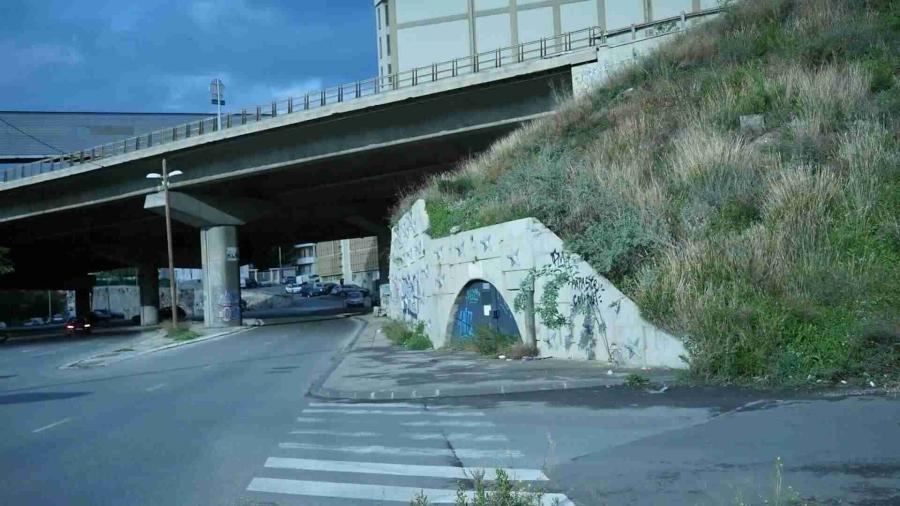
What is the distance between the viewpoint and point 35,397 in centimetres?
1739

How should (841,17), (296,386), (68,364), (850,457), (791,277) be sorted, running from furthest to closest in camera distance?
(68,364) < (841,17) < (296,386) < (791,277) < (850,457)

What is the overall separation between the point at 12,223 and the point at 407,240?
32904 mm

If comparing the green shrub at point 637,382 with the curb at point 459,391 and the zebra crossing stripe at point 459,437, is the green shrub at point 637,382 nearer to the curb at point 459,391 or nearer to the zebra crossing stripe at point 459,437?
the curb at point 459,391

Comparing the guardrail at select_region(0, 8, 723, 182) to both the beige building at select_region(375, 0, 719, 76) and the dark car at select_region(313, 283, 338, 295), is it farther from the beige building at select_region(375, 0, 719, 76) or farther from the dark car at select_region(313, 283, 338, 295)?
the dark car at select_region(313, 283, 338, 295)

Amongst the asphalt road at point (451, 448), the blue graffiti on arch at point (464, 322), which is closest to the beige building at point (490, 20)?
the blue graffiti on arch at point (464, 322)

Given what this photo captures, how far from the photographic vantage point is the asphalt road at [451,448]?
7.31 meters

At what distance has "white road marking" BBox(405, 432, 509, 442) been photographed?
9914mm

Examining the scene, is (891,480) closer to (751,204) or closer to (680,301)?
(680,301)

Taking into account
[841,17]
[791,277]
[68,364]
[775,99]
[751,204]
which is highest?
[841,17]

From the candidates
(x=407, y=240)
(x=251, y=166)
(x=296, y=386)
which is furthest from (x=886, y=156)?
(x=251, y=166)

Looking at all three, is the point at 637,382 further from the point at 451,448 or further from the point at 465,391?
the point at 451,448

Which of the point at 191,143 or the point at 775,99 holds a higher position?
the point at 191,143

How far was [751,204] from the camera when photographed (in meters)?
16.2

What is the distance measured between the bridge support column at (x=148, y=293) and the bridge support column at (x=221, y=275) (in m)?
26.4
